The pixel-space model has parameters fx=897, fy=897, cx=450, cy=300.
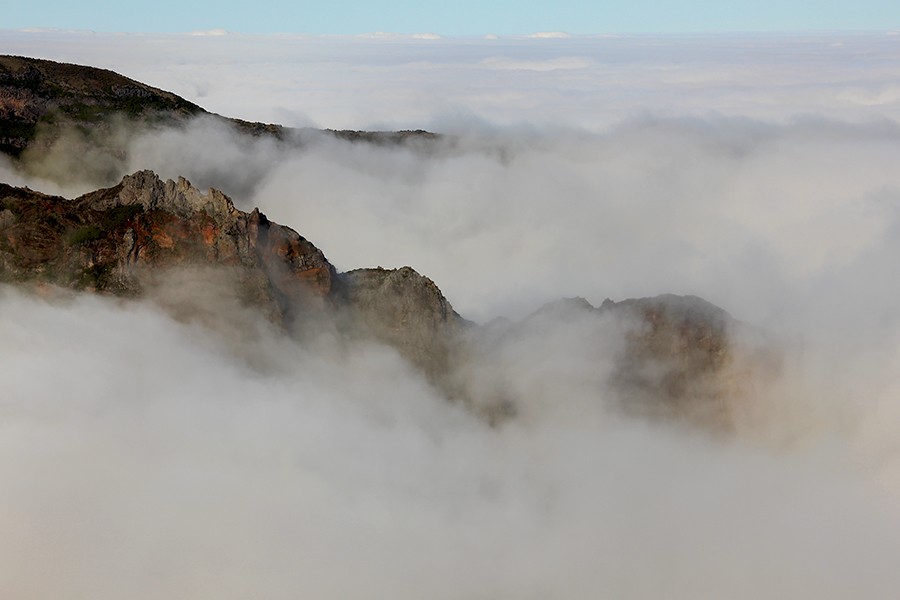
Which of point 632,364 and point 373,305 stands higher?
point 373,305

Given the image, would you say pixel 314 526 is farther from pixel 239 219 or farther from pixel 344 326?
pixel 239 219

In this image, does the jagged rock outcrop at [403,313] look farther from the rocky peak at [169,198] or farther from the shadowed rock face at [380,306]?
the rocky peak at [169,198]

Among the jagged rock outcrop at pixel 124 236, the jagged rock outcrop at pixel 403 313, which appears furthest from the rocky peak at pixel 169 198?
the jagged rock outcrop at pixel 403 313

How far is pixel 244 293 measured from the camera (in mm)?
115188

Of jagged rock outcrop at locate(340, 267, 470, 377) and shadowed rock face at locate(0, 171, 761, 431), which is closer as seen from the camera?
Answer: shadowed rock face at locate(0, 171, 761, 431)

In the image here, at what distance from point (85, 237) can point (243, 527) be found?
41.1 metres

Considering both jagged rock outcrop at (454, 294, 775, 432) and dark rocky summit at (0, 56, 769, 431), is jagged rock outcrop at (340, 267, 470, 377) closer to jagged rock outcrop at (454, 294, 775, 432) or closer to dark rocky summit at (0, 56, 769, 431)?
dark rocky summit at (0, 56, 769, 431)

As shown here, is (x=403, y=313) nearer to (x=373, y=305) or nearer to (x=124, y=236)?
(x=373, y=305)

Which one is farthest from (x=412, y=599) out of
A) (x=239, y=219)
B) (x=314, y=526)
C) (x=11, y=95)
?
(x=11, y=95)

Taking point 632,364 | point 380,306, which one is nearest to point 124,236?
point 380,306

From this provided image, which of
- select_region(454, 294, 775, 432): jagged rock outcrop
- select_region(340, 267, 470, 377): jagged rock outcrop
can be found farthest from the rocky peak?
select_region(454, 294, 775, 432): jagged rock outcrop

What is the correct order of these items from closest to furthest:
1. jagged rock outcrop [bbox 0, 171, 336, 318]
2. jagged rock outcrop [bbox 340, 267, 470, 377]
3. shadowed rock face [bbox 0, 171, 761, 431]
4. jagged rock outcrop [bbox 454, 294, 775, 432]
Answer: jagged rock outcrop [bbox 0, 171, 336, 318] < shadowed rock face [bbox 0, 171, 761, 431] < jagged rock outcrop [bbox 340, 267, 470, 377] < jagged rock outcrop [bbox 454, 294, 775, 432]

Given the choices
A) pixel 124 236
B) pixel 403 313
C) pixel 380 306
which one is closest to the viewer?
pixel 124 236

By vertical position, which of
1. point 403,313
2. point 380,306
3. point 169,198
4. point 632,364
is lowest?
point 632,364
